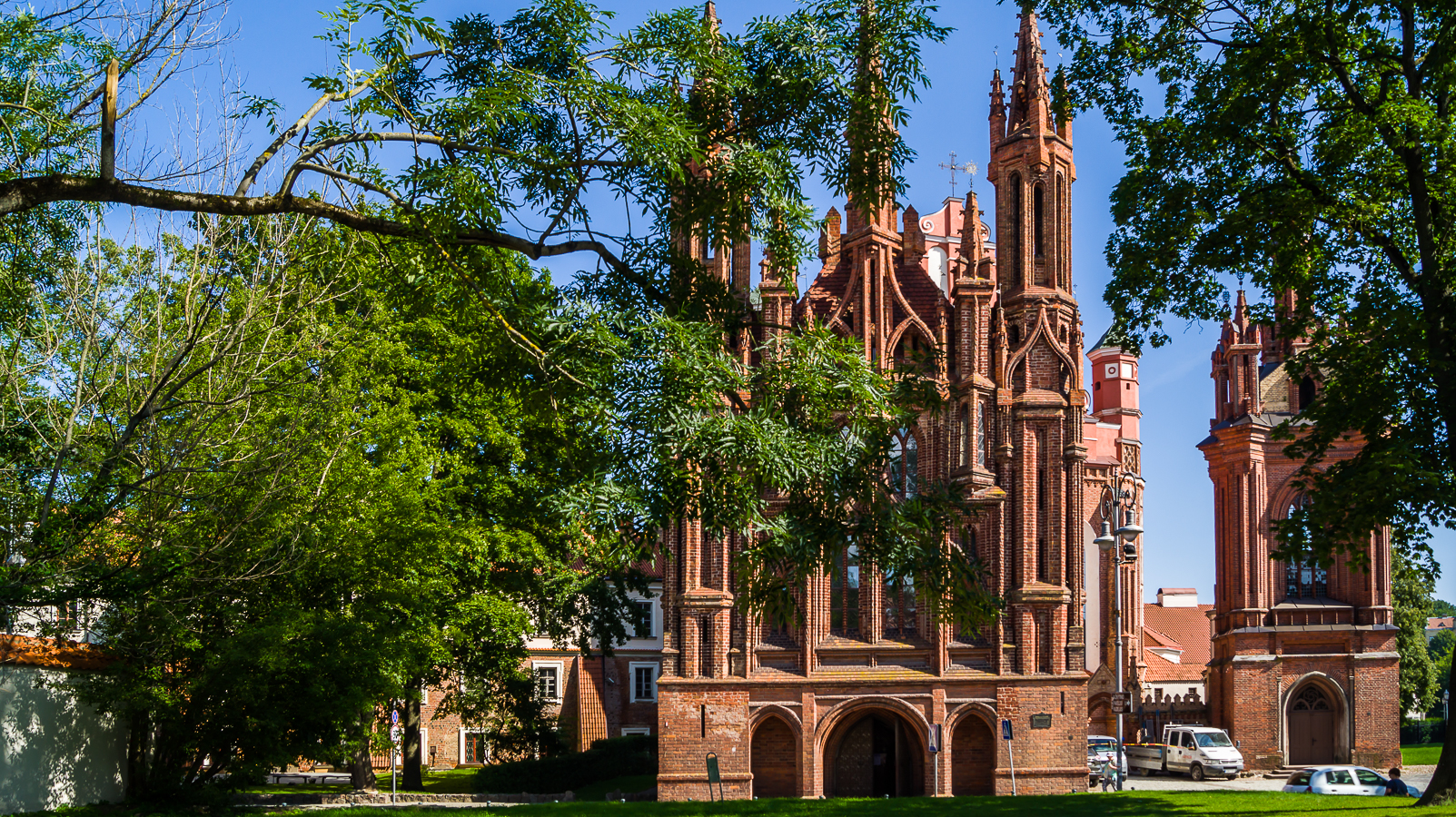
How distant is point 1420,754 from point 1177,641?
2151 cm

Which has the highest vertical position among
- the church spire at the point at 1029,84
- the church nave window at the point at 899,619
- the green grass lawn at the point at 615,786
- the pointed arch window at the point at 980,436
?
the church spire at the point at 1029,84

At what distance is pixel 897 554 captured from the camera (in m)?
13.3

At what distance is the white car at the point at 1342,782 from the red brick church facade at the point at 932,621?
6155 millimetres

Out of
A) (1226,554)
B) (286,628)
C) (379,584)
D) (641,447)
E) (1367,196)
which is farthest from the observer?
(1226,554)

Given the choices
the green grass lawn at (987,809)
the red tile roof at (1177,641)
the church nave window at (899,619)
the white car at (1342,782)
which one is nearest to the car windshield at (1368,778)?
the white car at (1342,782)

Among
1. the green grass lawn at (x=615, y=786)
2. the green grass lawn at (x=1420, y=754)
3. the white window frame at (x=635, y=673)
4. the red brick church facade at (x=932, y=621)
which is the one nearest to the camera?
the red brick church facade at (x=932, y=621)

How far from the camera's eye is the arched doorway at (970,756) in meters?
32.8

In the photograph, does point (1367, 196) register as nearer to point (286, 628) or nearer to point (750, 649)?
point (286, 628)

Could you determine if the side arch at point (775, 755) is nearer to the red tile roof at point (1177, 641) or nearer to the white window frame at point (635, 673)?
the white window frame at point (635, 673)

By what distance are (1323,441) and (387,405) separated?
16789mm

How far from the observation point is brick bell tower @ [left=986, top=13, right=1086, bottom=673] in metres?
32.6

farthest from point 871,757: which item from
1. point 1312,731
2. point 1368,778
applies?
point 1312,731

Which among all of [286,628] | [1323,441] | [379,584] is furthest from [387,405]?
[1323,441]

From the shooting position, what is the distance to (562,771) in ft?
115
